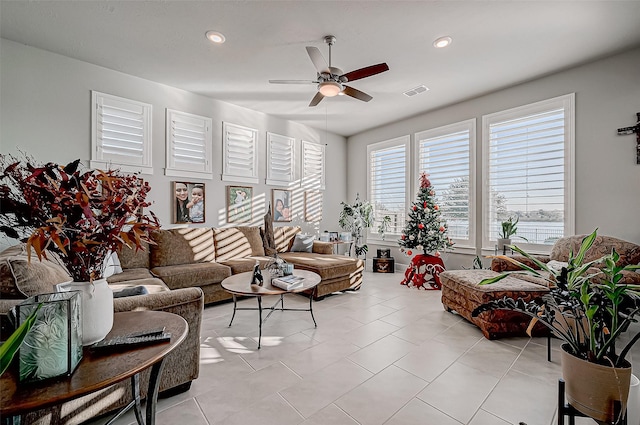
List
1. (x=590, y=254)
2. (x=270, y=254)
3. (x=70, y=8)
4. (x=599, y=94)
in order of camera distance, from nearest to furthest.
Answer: (x=70, y=8), (x=590, y=254), (x=599, y=94), (x=270, y=254)

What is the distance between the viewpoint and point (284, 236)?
17.5 ft

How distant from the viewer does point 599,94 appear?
11.7 ft

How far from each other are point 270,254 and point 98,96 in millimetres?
3255

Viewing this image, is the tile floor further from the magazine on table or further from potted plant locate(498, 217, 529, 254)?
potted plant locate(498, 217, 529, 254)

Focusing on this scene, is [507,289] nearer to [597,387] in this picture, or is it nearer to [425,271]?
[597,387]

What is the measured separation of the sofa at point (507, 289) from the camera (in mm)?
2750

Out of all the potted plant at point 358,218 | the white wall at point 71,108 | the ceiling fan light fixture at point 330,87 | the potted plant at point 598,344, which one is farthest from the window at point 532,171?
the white wall at point 71,108

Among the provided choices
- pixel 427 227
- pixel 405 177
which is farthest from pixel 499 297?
pixel 405 177

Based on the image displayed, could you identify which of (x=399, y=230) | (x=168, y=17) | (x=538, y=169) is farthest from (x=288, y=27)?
(x=399, y=230)

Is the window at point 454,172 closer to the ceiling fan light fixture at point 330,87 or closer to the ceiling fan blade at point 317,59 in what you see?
the ceiling fan light fixture at point 330,87

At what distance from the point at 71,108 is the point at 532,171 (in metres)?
6.27

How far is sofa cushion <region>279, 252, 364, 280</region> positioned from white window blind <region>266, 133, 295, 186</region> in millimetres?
1724

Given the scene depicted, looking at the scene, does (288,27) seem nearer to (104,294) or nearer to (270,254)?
(104,294)

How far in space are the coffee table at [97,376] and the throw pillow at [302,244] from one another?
12.7ft
